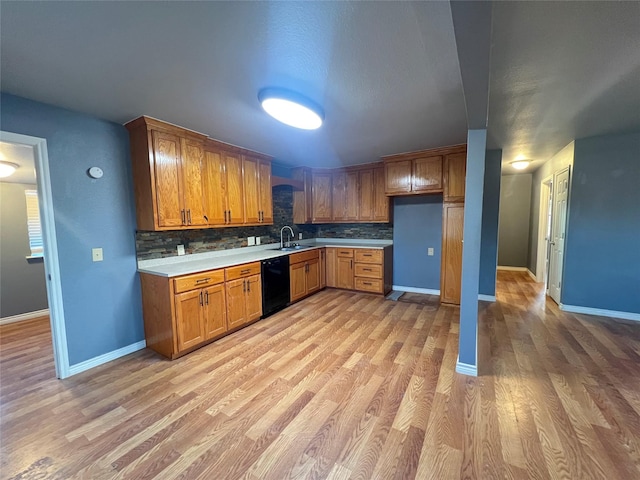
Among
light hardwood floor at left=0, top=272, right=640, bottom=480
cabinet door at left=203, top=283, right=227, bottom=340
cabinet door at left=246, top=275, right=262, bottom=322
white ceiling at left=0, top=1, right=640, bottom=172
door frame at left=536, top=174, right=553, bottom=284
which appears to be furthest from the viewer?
door frame at left=536, top=174, right=553, bottom=284

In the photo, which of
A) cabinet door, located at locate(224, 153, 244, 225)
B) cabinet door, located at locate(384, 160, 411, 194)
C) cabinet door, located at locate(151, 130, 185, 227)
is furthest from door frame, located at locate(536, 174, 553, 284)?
cabinet door, located at locate(151, 130, 185, 227)

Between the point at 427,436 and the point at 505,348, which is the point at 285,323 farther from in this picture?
the point at 505,348

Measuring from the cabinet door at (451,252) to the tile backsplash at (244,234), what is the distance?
113cm

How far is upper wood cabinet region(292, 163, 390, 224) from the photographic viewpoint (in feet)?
15.2

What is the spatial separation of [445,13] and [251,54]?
1068 millimetres

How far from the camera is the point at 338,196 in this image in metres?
4.98

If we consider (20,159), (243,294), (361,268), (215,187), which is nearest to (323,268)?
(361,268)

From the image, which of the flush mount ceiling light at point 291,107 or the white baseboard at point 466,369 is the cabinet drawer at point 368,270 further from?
the flush mount ceiling light at point 291,107

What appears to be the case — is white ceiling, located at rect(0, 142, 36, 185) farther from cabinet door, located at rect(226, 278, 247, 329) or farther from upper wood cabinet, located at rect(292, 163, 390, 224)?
upper wood cabinet, located at rect(292, 163, 390, 224)

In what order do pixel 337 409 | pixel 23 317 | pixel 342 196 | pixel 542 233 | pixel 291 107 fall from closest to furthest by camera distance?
pixel 337 409 < pixel 291 107 < pixel 23 317 < pixel 342 196 < pixel 542 233

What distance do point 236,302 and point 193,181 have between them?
152cm

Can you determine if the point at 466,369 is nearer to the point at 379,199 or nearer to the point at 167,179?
the point at 379,199

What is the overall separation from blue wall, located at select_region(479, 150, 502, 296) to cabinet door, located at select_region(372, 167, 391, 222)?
1.59 meters

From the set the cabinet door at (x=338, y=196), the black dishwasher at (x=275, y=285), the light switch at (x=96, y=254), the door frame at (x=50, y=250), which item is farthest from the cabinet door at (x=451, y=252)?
the door frame at (x=50, y=250)
